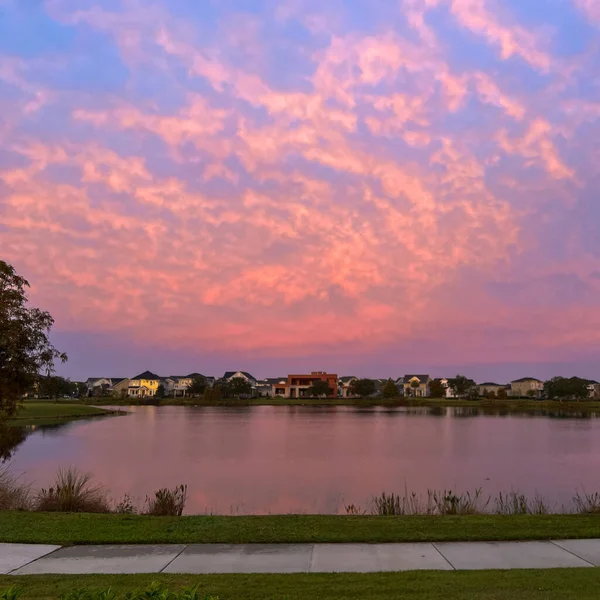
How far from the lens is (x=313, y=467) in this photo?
2741 centimetres

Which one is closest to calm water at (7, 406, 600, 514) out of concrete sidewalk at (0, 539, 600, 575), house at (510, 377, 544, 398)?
concrete sidewalk at (0, 539, 600, 575)

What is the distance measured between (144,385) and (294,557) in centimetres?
16426

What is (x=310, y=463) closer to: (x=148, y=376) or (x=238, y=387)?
(x=238, y=387)

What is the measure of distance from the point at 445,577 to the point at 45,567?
5805 mm

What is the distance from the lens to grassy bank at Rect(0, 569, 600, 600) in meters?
7.08

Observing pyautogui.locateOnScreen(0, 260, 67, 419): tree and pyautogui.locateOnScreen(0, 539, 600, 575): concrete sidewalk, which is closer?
pyautogui.locateOnScreen(0, 539, 600, 575): concrete sidewalk

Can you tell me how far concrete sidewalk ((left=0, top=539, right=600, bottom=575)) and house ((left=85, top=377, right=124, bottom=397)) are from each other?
170 metres

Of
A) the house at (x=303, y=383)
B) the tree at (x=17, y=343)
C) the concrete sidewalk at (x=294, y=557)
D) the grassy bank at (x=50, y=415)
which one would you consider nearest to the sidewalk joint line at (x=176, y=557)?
the concrete sidewalk at (x=294, y=557)

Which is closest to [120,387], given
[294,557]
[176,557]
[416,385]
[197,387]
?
[197,387]

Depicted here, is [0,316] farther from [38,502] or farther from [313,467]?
[313,467]

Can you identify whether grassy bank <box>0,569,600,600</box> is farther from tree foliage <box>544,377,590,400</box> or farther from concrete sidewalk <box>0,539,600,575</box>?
tree foliage <box>544,377,590,400</box>

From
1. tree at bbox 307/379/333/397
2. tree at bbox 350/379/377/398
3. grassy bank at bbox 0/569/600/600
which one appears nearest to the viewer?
Answer: grassy bank at bbox 0/569/600/600

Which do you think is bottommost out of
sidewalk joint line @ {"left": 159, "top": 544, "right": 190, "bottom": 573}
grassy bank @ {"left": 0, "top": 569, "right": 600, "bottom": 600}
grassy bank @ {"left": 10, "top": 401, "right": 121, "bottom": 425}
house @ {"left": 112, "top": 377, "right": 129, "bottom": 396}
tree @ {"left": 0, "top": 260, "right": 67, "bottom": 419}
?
grassy bank @ {"left": 10, "top": 401, "right": 121, "bottom": 425}

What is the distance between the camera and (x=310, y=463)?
95.2ft
